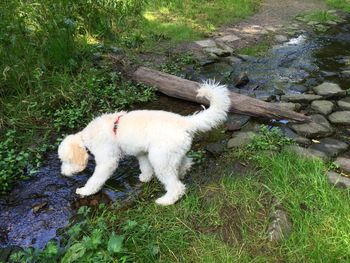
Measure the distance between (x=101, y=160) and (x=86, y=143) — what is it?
270 mm

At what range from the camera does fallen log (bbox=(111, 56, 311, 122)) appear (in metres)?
5.38

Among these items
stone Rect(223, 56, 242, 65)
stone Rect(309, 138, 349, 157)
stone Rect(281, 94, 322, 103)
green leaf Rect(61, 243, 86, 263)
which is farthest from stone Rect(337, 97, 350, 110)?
green leaf Rect(61, 243, 86, 263)

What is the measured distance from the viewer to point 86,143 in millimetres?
4273

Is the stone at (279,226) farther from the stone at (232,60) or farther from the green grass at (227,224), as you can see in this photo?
the stone at (232,60)

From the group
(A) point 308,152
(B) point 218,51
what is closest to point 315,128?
(A) point 308,152

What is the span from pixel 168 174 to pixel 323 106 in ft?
9.89

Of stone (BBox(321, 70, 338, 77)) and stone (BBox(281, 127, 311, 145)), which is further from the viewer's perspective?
stone (BBox(321, 70, 338, 77))

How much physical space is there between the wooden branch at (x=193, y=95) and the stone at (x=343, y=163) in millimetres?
944

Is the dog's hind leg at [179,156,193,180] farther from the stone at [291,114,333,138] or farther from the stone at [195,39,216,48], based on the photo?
the stone at [195,39,216,48]

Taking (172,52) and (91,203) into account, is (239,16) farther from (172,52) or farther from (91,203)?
(91,203)

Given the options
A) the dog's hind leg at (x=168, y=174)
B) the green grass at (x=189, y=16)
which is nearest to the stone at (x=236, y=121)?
the dog's hind leg at (x=168, y=174)

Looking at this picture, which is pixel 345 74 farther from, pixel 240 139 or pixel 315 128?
pixel 240 139

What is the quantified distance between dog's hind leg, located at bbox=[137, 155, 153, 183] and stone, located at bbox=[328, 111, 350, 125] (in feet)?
8.82

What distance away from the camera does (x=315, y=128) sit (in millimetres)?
5145
